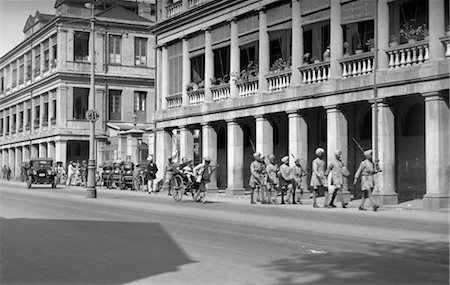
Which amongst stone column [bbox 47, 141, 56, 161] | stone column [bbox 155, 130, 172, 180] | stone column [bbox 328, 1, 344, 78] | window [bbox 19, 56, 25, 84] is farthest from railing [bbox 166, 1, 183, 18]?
window [bbox 19, 56, 25, 84]

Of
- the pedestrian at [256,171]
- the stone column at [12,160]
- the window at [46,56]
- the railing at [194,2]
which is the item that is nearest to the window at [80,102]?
the window at [46,56]

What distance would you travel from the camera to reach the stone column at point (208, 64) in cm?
3453

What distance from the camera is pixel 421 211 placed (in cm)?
2091

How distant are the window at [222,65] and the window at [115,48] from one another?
32.8 meters

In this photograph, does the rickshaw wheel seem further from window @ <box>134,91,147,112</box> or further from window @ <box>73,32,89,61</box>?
window @ <box>134,91,147,112</box>

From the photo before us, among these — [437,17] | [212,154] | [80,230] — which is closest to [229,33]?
[212,154]

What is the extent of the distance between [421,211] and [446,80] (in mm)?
4323

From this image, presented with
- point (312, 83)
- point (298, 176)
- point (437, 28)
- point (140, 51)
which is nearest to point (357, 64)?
point (312, 83)

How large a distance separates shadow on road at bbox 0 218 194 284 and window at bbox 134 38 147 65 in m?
52.7

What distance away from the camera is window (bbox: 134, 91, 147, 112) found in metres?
67.4

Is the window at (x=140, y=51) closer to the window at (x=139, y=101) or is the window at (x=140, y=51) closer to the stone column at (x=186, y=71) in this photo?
the window at (x=139, y=101)

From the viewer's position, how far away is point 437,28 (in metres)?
21.2

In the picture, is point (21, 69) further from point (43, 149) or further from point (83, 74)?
point (83, 74)

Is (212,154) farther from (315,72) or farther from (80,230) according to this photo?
(80,230)
